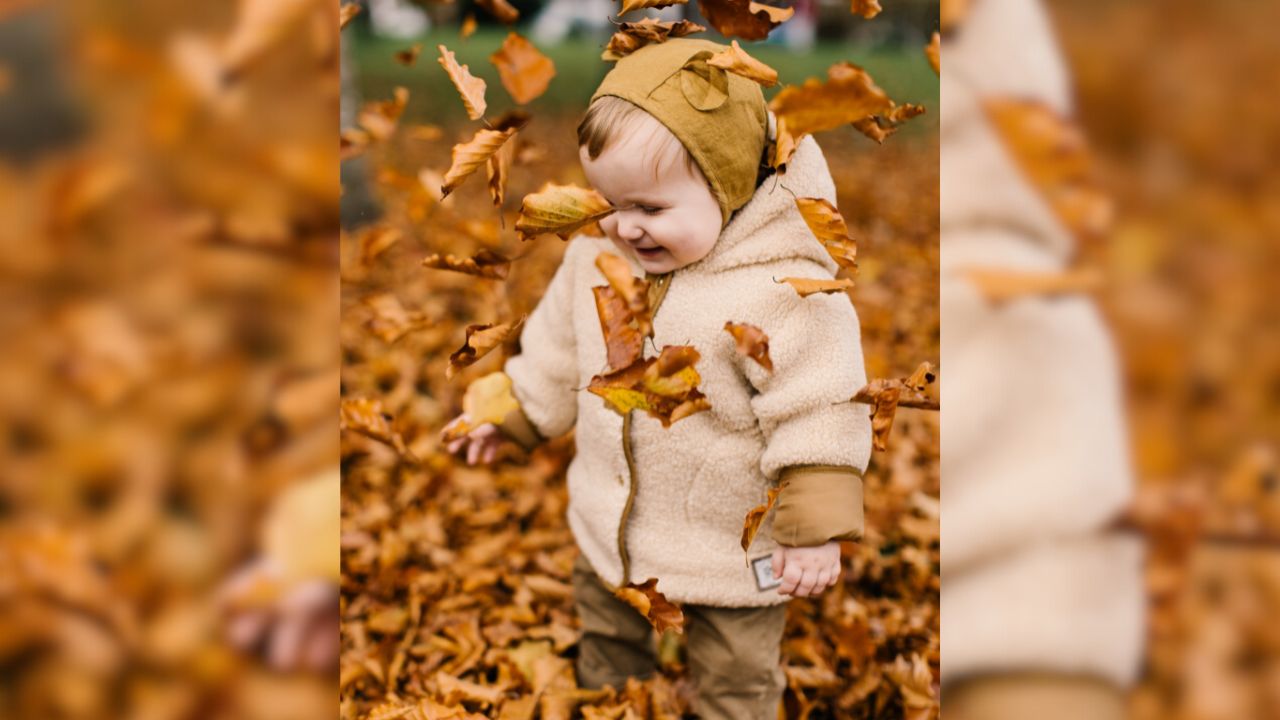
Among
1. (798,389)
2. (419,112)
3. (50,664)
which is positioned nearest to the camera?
(50,664)

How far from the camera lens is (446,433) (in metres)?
1.53

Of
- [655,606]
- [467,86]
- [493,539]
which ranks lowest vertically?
[493,539]

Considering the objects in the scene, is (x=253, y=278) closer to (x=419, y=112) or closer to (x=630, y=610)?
(x=630, y=610)

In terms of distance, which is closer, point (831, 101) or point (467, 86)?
point (831, 101)

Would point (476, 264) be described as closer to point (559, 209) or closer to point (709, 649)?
point (559, 209)

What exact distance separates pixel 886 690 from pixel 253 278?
4.85ft

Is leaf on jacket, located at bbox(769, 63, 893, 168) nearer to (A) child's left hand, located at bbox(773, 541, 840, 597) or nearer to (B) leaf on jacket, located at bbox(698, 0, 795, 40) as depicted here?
(B) leaf on jacket, located at bbox(698, 0, 795, 40)

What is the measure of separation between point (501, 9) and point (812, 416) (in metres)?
0.82

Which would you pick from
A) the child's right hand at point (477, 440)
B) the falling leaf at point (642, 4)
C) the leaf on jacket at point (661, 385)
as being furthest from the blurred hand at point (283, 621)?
the falling leaf at point (642, 4)

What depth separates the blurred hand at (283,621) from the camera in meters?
0.76

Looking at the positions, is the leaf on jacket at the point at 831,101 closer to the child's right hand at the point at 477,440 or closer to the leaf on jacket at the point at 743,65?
the leaf on jacket at the point at 743,65

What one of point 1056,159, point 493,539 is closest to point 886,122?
point 1056,159

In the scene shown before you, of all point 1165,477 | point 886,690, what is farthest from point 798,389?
point 886,690

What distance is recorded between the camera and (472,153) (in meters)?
1.21
